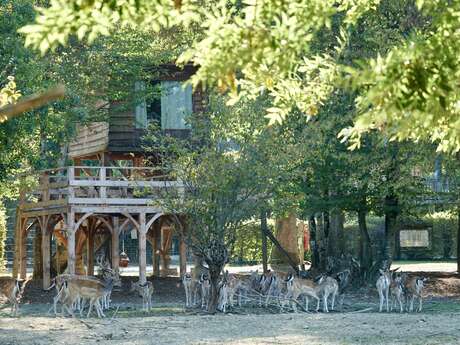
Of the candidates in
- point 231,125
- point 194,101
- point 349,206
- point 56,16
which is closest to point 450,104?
point 56,16

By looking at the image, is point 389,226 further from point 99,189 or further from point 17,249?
point 17,249

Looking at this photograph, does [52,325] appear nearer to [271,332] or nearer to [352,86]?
[271,332]

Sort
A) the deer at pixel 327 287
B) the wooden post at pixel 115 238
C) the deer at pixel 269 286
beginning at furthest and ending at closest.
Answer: the wooden post at pixel 115 238, the deer at pixel 269 286, the deer at pixel 327 287

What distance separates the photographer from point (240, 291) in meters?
28.3

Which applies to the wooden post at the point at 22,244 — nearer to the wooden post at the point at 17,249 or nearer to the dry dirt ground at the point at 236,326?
the wooden post at the point at 17,249

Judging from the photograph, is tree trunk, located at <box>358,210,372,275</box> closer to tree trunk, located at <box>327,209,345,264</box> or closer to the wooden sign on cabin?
tree trunk, located at <box>327,209,345,264</box>

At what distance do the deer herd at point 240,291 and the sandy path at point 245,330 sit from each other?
1.87 m

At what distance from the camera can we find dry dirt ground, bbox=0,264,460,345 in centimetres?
1884

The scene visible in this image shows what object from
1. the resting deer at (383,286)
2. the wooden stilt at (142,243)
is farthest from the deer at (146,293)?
the resting deer at (383,286)

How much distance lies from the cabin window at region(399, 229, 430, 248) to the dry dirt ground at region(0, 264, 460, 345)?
74.4 feet

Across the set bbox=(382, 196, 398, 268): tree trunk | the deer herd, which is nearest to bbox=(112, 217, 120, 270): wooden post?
the deer herd

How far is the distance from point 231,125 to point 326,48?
16.3 ft

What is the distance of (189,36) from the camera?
33.4 m

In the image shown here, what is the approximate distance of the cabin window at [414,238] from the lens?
51219 millimetres
